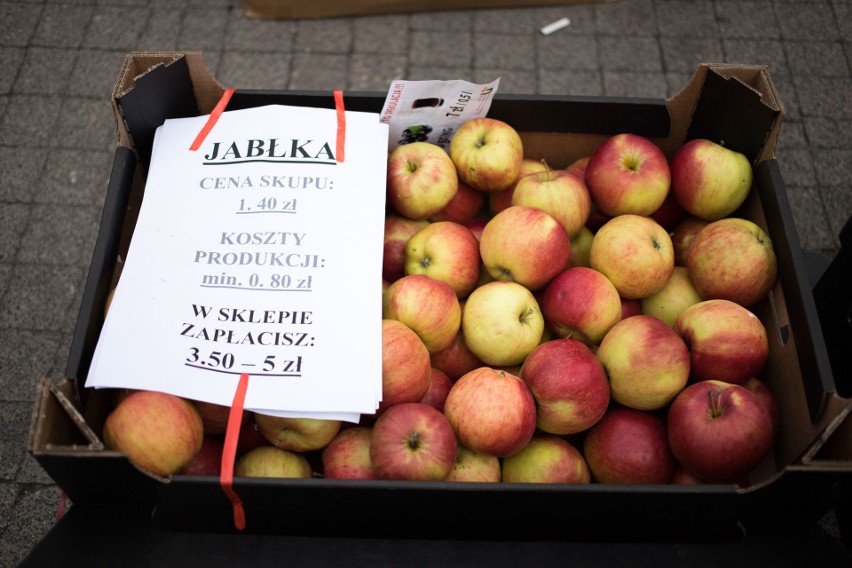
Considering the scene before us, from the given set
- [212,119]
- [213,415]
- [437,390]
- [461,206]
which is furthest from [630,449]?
[212,119]

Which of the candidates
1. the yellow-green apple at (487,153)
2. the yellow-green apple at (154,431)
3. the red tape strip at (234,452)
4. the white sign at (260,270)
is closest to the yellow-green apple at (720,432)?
the white sign at (260,270)

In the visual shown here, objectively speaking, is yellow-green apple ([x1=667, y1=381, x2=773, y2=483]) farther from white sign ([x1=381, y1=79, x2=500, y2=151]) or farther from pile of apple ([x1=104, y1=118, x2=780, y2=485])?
white sign ([x1=381, y1=79, x2=500, y2=151])

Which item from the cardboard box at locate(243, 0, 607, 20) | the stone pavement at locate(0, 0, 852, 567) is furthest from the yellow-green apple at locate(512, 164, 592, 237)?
the cardboard box at locate(243, 0, 607, 20)

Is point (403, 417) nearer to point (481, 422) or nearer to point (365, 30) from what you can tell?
point (481, 422)

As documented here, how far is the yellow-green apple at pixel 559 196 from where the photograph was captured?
5.90 ft

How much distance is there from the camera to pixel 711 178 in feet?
5.93

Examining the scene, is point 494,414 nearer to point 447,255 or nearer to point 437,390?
point 437,390

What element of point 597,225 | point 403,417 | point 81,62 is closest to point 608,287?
point 597,225

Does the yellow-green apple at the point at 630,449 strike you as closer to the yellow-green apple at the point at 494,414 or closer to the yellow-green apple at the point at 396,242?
the yellow-green apple at the point at 494,414

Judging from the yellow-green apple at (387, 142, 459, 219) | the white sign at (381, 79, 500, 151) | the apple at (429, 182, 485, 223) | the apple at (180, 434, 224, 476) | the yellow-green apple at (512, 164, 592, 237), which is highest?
the white sign at (381, 79, 500, 151)

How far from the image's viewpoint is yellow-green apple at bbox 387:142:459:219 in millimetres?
1828

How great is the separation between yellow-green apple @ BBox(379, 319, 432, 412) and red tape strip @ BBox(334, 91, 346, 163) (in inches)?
20.7

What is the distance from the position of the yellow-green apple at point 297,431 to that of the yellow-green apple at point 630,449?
607mm

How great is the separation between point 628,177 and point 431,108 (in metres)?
0.59
